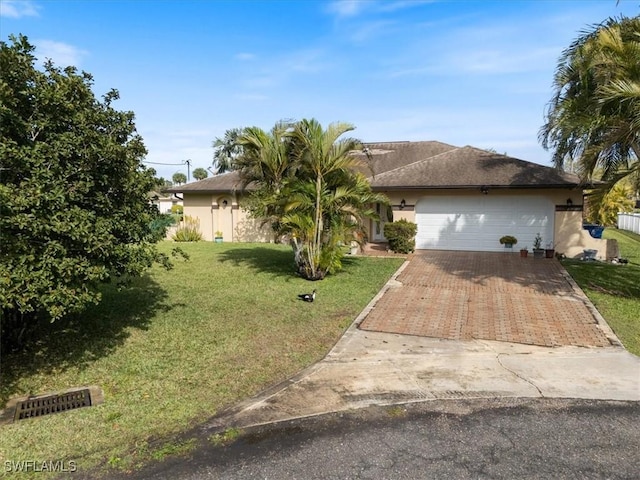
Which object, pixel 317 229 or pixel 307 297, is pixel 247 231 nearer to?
pixel 317 229

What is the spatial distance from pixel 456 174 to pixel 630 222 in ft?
70.9

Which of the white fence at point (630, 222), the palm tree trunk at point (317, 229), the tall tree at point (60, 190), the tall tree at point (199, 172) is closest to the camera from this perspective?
the tall tree at point (60, 190)

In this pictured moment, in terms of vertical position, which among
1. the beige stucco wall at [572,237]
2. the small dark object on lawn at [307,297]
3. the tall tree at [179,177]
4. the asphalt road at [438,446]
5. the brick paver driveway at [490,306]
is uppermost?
the tall tree at [179,177]

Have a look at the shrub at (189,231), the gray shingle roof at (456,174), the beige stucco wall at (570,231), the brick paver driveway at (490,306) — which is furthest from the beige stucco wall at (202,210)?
the beige stucco wall at (570,231)

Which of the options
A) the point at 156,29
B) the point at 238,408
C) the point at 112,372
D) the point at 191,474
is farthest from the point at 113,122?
the point at 156,29

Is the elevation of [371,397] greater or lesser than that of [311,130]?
lesser

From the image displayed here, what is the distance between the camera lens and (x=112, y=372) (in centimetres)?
553

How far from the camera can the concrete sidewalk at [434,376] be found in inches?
185

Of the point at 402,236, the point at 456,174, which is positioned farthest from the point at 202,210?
the point at 456,174

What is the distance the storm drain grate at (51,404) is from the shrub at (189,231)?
693 inches

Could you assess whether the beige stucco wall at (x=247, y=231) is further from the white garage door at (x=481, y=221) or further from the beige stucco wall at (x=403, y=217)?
the white garage door at (x=481, y=221)

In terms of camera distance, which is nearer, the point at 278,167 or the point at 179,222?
the point at 278,167

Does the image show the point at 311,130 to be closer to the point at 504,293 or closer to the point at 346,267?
the point at 346,267

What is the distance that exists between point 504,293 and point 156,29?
38.5 ft
